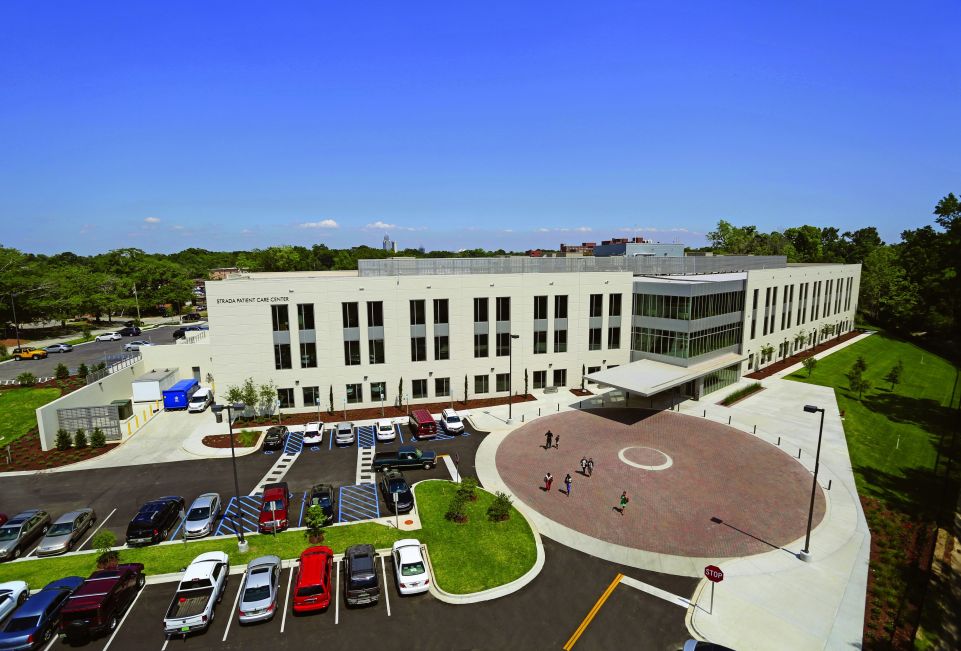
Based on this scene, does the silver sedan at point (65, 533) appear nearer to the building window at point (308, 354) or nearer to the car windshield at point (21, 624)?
the car windshield at point (21, 624)

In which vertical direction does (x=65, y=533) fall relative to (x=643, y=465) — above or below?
above

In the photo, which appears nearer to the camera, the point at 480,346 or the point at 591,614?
the point at 591,614

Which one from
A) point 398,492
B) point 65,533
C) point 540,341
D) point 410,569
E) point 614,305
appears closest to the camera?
point 410,569

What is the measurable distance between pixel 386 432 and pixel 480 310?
17505 mm

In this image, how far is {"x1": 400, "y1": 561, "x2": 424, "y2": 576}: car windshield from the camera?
73.4ft

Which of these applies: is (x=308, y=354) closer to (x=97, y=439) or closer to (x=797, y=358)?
(x=97, y=439)

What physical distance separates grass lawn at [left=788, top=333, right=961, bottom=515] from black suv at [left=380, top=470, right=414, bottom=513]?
101 ft

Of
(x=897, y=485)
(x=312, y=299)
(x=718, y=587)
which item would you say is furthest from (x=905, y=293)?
(x=312, y=299)

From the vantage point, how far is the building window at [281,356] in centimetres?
4744

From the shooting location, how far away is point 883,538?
26.8 meters

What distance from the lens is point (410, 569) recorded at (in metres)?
22.5

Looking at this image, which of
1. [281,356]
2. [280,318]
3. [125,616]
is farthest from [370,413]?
[125,616]

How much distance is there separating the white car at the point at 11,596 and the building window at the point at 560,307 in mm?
46654

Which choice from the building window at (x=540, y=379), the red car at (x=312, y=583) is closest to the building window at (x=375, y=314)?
the building window at (x=540, y=379)
